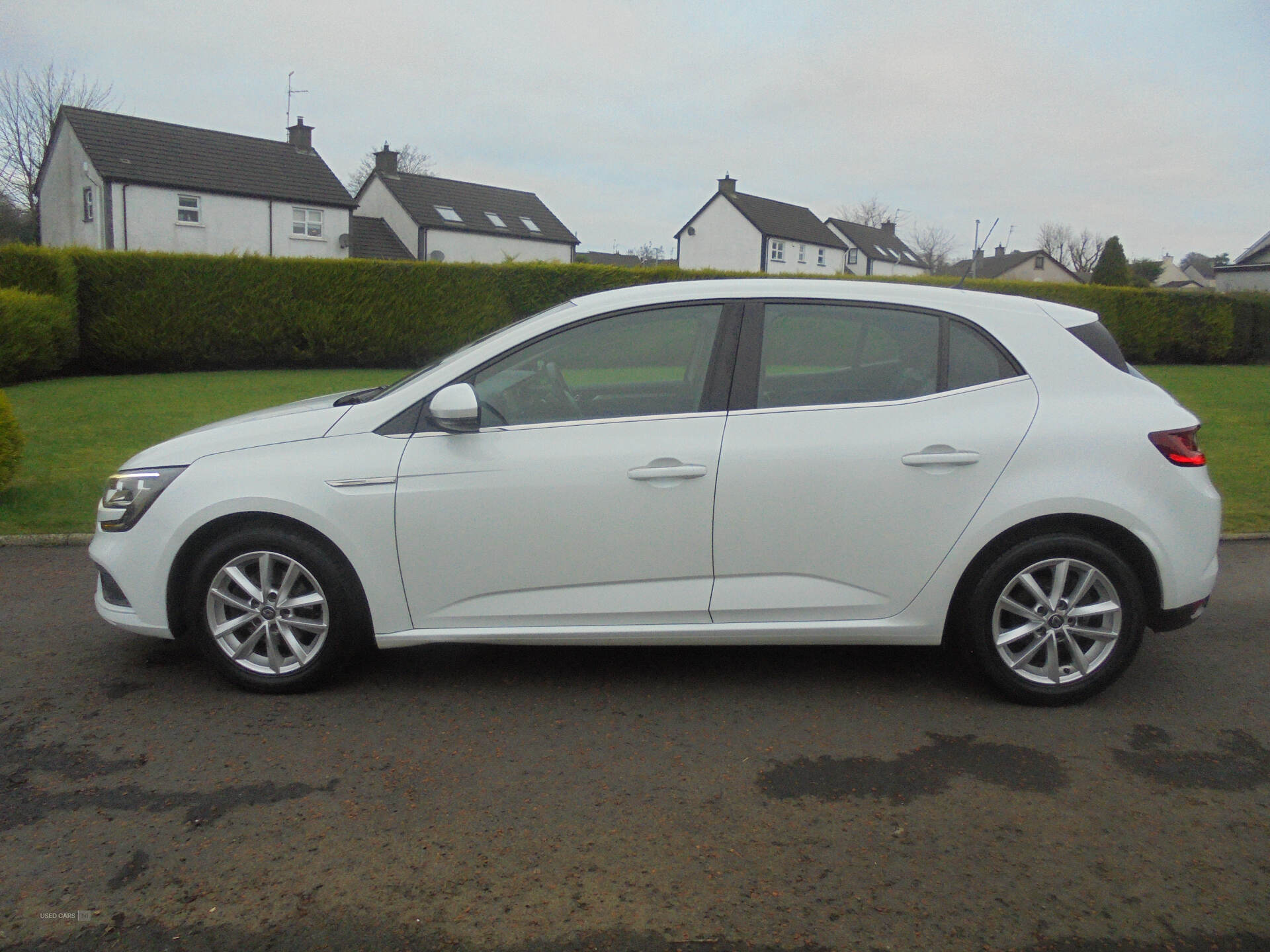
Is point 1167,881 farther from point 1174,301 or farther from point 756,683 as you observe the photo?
point 1174,301

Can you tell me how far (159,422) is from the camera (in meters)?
13.8

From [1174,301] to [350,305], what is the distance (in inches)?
957

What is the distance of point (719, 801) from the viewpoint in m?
3.64

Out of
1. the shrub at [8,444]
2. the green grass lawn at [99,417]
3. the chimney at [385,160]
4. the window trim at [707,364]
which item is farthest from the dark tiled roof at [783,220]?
the window trim at [707,364]

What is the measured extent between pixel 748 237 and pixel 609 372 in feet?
192

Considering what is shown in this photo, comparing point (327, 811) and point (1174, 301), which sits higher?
point (1174, 301)

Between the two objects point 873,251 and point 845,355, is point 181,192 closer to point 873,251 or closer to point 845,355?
point 845,355

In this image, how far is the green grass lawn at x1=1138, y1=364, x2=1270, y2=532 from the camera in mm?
9195

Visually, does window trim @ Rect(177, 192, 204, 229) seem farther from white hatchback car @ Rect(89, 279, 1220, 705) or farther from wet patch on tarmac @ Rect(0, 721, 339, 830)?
wet patch on tarmac @ Rect(0, 721, 339, 830)

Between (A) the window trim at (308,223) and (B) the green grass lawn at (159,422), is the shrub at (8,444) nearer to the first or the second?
(B) the green grass lawn at (159,422)

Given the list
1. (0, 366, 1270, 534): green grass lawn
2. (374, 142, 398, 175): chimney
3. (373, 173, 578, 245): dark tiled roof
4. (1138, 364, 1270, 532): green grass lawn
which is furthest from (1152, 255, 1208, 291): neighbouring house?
(0, 366, 1270, 534): green grass lawn

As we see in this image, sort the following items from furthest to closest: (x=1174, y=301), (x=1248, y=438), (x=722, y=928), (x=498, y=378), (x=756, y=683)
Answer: (x=1174, y=301) < (x=1248, y=438) < (x=756, y=683) < (x=498, y=378) < (x=722, y=928)

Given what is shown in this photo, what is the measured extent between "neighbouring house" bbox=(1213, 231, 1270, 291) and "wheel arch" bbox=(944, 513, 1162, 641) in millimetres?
58790

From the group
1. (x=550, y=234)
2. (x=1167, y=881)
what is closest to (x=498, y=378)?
(x=1167, y=881)
